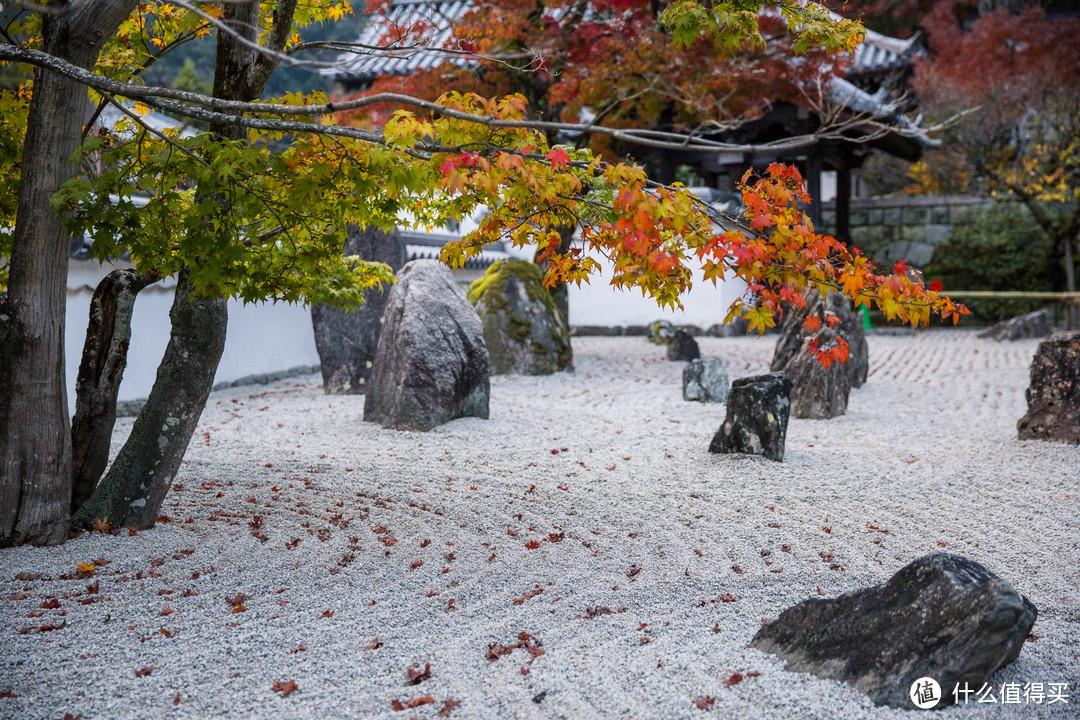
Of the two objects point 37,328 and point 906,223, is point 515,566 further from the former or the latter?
point 906,223

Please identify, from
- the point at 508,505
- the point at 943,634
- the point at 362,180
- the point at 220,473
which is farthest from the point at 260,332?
the point at 943,634

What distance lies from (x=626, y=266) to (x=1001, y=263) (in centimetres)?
1807

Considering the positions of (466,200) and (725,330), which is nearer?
(466,200)

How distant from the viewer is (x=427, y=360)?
781 centimetres

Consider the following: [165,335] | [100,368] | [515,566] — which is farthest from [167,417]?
[165,335]

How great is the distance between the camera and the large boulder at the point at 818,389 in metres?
8.52

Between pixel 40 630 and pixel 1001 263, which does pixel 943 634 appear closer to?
pixel 40 630

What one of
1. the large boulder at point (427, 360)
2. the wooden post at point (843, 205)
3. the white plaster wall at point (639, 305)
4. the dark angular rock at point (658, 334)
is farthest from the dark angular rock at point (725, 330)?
the large boulder at point (427, 360)

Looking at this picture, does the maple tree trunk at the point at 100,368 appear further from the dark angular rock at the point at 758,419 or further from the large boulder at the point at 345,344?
the large boulder at the point at 345,344

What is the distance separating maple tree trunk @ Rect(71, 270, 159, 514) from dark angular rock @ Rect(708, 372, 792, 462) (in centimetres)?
417

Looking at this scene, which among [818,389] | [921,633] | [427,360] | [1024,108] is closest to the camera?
[921,633]

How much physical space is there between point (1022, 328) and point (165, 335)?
46.7 ft

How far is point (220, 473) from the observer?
241 inches

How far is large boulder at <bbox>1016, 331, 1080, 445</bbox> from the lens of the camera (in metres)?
6.79
